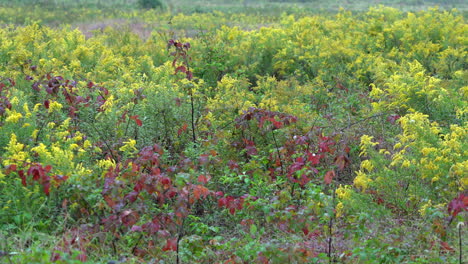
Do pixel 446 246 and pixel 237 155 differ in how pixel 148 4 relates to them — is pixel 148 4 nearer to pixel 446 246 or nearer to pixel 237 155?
pixel 237 155

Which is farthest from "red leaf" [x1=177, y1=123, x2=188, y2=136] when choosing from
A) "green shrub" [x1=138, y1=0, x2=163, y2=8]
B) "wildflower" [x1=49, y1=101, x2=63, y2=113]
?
"green shrub" [x1=138, y1=0, x2=163, y2=8]

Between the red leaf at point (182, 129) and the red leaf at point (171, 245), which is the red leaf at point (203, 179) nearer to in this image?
the red leaf at point (171, 245)

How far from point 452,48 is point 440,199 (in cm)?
587

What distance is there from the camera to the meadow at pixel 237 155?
4.06 m

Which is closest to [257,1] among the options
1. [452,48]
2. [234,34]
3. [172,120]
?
[234,34]

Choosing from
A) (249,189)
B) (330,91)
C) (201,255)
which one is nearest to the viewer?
(201,255)

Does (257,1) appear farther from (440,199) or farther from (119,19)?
(440,199)

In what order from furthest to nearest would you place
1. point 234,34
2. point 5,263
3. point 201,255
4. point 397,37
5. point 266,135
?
point 234,34, point 397,37, point 266,135, point 201,255, point 5,263

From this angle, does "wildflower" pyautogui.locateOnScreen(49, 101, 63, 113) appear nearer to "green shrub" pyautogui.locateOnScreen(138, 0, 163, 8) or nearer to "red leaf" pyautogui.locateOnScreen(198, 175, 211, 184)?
"red leaf" pyautogui.locateOnScreen(198, 175, 211, 184)

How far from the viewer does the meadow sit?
406 cm

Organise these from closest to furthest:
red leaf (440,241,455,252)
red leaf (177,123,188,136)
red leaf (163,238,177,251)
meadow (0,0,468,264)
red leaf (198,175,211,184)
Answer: red leaf (440,241,455,252)
red leaf (163,238,177,251)
meadow (0,0,468,264)
red leaf (198,175,211,184)
red leaf (177,123,188,136)

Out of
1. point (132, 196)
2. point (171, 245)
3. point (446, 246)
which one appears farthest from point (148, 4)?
point (446, 246)

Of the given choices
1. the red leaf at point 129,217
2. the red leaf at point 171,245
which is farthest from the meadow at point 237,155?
the red leaf at point 171,245

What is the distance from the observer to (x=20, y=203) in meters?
4.56
